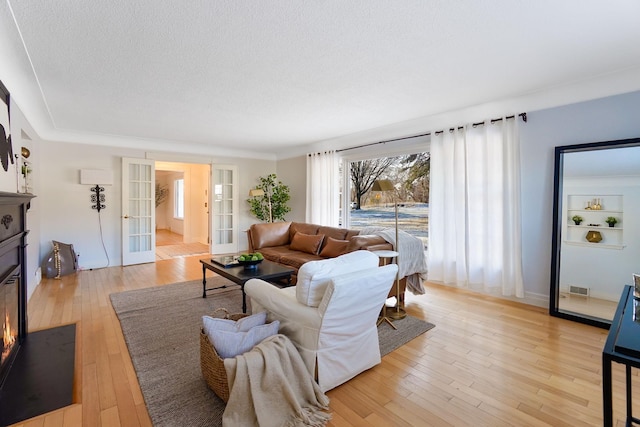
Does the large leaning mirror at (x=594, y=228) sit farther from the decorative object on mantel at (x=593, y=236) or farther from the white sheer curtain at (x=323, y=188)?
the white sheer curtain at (x=323, y=188)

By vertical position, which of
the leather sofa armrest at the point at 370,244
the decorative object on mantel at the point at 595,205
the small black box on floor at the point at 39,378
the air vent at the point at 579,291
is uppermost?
the decorative object on mantel at the point at 595,205

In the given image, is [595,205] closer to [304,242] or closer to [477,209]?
[477,209]

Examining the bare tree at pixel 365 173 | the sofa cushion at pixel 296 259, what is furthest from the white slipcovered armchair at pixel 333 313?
the bare tree at pixel 365 173

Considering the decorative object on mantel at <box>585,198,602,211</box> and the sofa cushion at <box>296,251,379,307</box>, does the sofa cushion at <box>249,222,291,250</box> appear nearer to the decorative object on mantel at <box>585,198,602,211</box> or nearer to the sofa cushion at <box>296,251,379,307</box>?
the sofa cushion at <box>296,251,379,307</box>

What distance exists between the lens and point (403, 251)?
358 cm

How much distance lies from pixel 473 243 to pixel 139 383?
3884 mm

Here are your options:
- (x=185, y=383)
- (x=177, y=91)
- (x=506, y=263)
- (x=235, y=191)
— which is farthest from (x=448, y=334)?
(x=235, y=191)

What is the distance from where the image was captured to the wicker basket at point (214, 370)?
5.92ft

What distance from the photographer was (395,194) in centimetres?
452

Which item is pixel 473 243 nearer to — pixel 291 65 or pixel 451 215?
pixel 451 215

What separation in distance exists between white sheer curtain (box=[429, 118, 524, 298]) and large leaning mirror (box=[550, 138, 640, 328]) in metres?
0.41

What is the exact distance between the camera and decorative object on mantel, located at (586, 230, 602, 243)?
313cm

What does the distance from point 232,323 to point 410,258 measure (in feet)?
7.57

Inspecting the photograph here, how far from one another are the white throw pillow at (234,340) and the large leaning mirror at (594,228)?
330 cm
